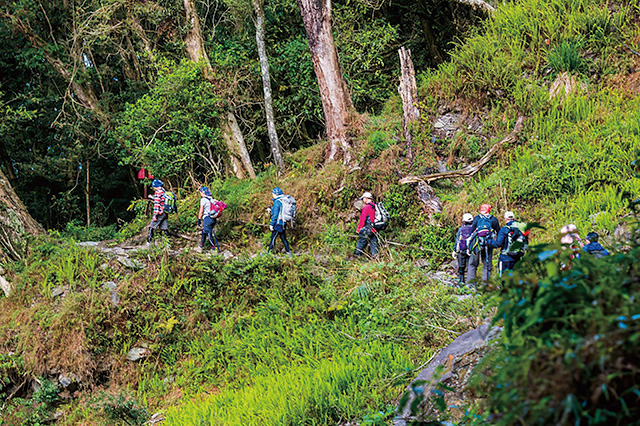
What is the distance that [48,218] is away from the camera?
2003 cm

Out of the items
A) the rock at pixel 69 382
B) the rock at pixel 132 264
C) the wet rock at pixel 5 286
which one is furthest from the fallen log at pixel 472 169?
the wet rock at pixel 5 286

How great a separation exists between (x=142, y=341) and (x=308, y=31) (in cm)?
867

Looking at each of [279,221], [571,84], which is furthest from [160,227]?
[571,84]

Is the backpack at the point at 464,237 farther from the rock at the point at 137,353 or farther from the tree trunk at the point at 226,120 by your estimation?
the tree trunk at the point at 226,120

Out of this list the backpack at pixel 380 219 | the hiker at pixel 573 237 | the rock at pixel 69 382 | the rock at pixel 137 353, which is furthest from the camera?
the backpack at pixel 380 219

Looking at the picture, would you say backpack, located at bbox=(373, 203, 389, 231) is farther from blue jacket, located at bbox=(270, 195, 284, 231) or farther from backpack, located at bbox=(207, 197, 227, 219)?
backpack, located at bbox=(207, 197, 227, 219)

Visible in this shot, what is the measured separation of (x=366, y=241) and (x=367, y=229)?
31 cm

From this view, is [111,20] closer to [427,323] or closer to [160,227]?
[160,227]

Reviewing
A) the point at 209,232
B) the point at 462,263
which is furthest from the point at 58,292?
the point at 462,263

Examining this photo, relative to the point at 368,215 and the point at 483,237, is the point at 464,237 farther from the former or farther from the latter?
the point at 368,215

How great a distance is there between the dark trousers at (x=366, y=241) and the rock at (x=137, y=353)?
4386mm

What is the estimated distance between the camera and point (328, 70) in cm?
1286

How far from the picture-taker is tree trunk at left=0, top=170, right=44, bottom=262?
33.2ft

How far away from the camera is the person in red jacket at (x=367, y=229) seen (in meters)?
9.94
